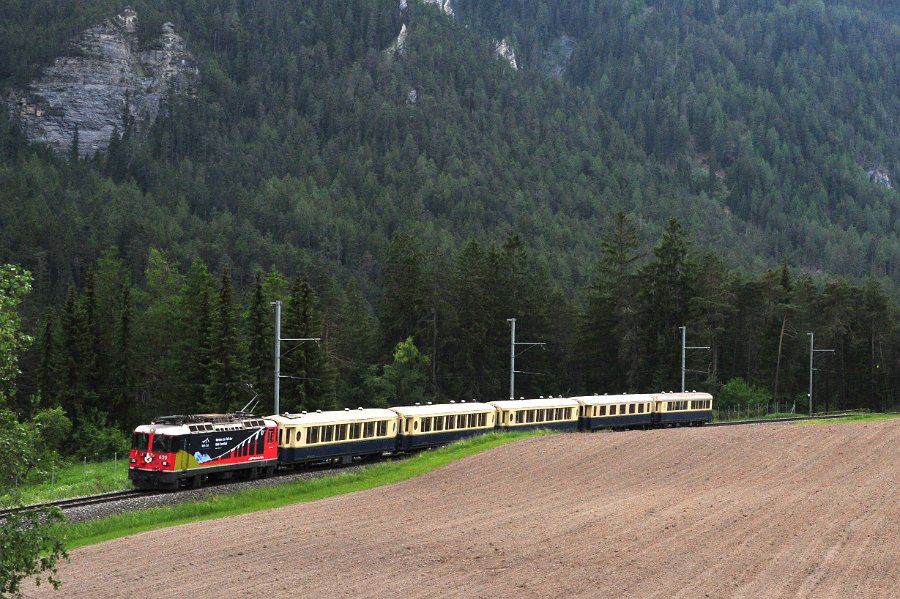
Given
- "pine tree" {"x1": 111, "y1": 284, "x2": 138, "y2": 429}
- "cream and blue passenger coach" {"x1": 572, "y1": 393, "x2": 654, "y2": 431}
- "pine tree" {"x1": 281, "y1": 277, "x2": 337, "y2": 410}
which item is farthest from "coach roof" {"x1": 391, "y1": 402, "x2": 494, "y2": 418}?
"pine tree" {"x1": 111, "y1": 284, "x2": 138, "y2": 429}

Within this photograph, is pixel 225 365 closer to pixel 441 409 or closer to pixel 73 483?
pixel 73 483

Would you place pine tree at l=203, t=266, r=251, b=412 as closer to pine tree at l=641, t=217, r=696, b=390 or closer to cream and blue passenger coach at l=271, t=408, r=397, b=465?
cream and blue passenger coach at l=271, t=408, r=397, b=465

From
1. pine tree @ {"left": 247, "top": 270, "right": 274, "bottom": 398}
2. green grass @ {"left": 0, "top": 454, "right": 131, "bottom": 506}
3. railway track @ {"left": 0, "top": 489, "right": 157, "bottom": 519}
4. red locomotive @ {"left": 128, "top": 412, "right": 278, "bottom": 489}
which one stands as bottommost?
green grass @ {"left": 0, "top": 454, "right": 131, "bottom": 506}

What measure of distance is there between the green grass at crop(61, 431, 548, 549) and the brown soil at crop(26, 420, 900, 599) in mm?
1639

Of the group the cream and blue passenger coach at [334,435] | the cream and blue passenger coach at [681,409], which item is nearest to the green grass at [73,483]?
the cream and blue passenger coach at [334,435]

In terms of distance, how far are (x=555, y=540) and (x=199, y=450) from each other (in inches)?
789

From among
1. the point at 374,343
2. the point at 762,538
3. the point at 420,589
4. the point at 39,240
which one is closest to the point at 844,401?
the point at 374,343

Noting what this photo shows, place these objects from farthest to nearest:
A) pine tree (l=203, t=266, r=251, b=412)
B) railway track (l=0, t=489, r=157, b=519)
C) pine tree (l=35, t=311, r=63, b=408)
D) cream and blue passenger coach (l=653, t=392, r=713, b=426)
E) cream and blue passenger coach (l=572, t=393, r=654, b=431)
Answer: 1. pine tree (l=35, t=311, r=63, b=408)
2. cream and blue passenger coach (l=653, t=392, r=713, b=426)
3. pine tree (l=203, t=266, r=251, b=412)
4. cream and blue passenger coach (l=572, t=393, r=654, b=431)
5. railway track (l=0, t=489, r=157, b=519)

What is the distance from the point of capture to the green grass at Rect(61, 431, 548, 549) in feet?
119

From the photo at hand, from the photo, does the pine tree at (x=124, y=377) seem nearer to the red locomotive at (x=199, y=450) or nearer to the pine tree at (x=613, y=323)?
the pine tree at (x=613, y=323)

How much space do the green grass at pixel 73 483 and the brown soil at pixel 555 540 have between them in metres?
4.91

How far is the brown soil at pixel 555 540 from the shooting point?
26.0 metres

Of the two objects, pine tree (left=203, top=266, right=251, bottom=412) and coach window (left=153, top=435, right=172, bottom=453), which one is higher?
pine tree (left=203, top=266, right=251, bottom=412)

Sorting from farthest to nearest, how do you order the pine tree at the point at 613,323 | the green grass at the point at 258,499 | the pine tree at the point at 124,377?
the pine tree at the point at 613,323
the pine tree at the point at 124,377
the green grass at the point at 258,499
